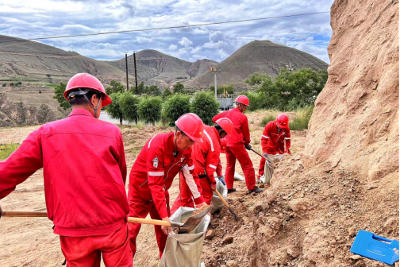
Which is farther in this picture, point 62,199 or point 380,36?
point 380,36

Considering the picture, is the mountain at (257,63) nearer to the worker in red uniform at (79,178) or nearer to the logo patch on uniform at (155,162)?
the logo patch on uniform at (155,162)

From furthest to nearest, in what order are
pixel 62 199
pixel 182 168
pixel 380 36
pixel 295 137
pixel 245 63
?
pixel 245 63 → pixel 295 137 → pixel 380 36 → pixel 182 168 → pixel 62 199

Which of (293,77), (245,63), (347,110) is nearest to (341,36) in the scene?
(347,110)

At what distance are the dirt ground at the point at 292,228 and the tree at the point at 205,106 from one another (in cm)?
1087

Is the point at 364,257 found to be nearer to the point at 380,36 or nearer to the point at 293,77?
the point at 380,36

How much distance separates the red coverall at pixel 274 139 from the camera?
20.4 ft

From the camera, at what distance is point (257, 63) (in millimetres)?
97938

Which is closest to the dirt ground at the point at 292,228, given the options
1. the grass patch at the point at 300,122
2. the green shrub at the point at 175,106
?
the grass patch at the point at 300,122

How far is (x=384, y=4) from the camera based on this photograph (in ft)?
12.5

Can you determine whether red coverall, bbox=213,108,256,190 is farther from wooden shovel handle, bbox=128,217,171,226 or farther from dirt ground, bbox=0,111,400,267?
wooden shovel handle, bbox=128,217,171,226

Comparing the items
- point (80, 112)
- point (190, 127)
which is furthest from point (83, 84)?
point (190, 127)

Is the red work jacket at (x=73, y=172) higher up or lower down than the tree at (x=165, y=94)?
higher up

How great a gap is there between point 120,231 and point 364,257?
172 cm

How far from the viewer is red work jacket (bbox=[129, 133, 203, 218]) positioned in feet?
9.57
